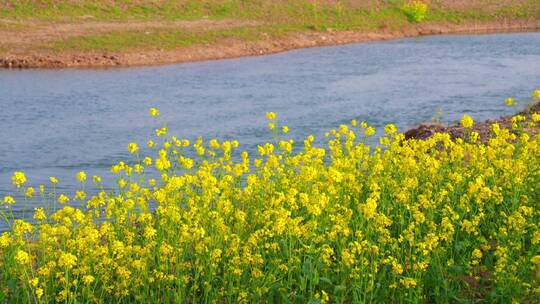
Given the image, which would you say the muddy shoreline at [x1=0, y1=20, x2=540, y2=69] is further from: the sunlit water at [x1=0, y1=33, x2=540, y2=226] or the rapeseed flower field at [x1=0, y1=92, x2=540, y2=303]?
the rapeseed flower field at [x1=0, y1=92, x2=540, y2=303]

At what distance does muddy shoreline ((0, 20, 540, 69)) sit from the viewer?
98.2ft

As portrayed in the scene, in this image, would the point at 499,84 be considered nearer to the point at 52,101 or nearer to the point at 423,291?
the point at 52,101

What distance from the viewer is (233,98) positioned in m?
23.9

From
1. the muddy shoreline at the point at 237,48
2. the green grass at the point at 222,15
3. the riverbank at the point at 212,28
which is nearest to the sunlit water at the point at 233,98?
the muddy shoreline at the point at 237,48

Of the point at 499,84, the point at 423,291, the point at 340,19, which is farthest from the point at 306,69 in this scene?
the point at 423,291

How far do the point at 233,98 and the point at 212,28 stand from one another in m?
13.5

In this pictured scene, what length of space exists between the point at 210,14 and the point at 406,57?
34.4 feet

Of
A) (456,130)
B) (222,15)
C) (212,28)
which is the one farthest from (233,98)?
(222,15)

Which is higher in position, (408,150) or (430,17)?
(408,150)

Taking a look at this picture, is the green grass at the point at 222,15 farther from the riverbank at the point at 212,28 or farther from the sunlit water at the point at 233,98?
the sunlit water at the point at 233,98

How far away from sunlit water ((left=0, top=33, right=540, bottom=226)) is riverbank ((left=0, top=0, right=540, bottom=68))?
5.35 ft

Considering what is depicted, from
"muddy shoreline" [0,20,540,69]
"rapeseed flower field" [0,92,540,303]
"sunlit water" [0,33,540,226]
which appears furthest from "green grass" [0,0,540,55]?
"rapeseed flower field" [0,92,540,303]

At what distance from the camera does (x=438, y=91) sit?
25.2m

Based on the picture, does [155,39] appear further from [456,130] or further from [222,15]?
[456,130]
